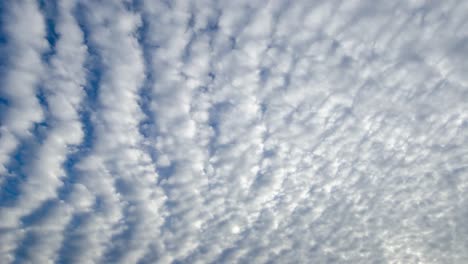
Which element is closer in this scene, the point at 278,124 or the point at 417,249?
the point at 278,124

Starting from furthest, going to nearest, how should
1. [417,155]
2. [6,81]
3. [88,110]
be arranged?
[417,155] < [88,110] < [6,81]

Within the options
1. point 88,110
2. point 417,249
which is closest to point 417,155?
point 417,249

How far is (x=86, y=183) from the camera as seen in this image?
12.8 m

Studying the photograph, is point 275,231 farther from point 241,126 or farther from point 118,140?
point 118,140

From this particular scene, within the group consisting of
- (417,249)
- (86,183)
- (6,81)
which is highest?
(6,81)

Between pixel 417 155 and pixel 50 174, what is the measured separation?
746 inches

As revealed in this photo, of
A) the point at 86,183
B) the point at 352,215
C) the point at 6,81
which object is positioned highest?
the point at 6,81

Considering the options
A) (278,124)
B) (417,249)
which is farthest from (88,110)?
(417,249)

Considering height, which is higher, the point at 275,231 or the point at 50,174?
the point at 50,174

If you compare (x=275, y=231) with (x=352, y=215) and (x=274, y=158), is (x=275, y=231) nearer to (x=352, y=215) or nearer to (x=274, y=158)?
(x=352, y=215)

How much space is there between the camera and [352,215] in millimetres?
17812

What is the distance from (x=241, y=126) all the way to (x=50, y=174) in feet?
29.3

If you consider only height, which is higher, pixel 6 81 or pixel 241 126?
pixel 6 81

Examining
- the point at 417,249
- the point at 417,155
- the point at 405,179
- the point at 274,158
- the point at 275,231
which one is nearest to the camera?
the point at 274,158
